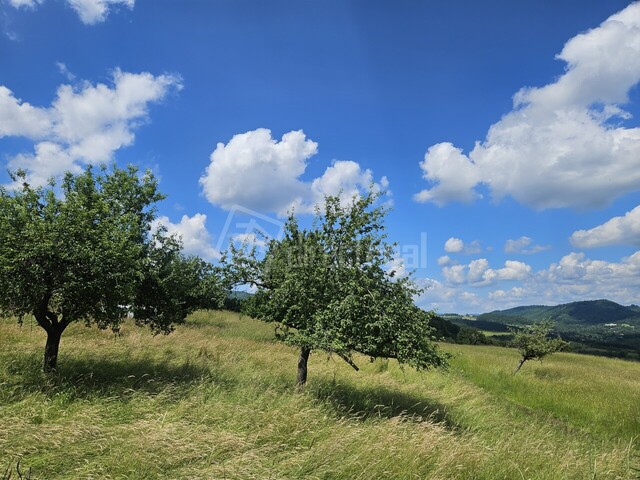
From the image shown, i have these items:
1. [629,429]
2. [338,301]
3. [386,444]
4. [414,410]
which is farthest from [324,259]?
[629,429]

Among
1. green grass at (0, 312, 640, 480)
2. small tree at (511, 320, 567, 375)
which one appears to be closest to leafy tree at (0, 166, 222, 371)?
green grass at (0, 312, 640, 480)

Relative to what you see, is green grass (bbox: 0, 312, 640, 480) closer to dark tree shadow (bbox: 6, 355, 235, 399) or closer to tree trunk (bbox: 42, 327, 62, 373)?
dark tree shadow (bbox: 6, 355, 235, 399)

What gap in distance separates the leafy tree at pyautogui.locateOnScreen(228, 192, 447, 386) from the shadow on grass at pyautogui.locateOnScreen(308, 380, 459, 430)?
1702mm

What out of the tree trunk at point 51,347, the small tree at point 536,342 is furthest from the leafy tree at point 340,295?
the small tree at point 536,342

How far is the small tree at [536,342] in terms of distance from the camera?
32938 millimetres

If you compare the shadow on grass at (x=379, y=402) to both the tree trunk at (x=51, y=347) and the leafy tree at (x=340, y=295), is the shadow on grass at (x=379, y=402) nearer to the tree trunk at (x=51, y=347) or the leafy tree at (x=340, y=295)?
the leafy tree at (x=340, y=295)

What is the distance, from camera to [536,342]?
33.3m

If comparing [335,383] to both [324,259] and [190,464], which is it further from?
[190,464]

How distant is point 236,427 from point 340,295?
5310 mm

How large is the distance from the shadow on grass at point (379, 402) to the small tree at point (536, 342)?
2006cm

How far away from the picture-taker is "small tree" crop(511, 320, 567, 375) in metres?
32.9

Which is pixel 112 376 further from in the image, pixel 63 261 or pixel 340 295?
pixel 340 295

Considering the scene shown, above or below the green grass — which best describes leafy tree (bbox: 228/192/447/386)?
above

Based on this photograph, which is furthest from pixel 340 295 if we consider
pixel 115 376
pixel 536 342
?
pixel 536 342
